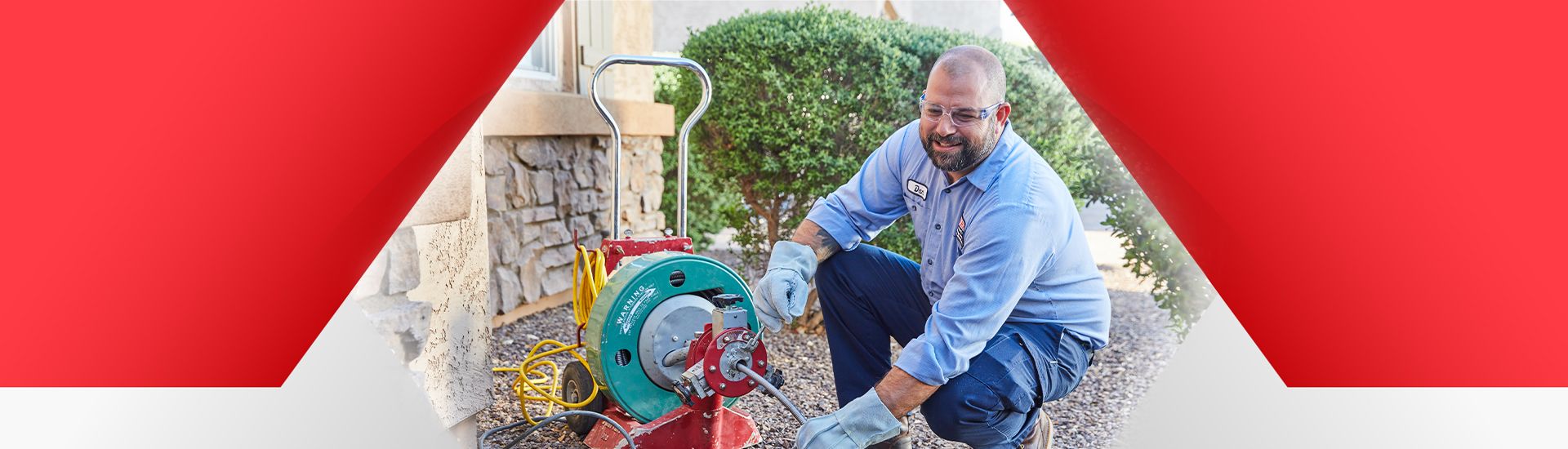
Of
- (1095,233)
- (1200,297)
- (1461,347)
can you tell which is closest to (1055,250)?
(1461,347)

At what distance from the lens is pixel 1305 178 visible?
209 cm

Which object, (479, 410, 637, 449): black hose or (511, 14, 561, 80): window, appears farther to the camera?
(511, 14, 561, 80): window

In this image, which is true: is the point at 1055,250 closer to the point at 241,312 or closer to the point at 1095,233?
the point at 241,312

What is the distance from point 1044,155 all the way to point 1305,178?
206 cm

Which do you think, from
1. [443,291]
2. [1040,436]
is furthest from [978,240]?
[443,291]

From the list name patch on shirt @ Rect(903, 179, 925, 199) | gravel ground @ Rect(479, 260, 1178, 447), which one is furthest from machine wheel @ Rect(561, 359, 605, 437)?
name patch on shirt @ Rect(903, 179, 925, 199)

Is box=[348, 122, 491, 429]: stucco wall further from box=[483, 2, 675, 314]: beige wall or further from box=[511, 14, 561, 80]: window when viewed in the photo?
box=[511, 14, 561, 80]: window

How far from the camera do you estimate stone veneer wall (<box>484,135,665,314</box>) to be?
4035mm

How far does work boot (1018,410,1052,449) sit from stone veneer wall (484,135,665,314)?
1.97 metres

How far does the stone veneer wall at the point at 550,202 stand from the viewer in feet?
13.2

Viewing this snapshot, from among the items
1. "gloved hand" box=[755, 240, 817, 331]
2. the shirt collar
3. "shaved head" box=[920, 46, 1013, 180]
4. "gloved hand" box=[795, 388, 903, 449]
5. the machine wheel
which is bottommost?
"gloved hand" box=[795, 388, 903, 449]

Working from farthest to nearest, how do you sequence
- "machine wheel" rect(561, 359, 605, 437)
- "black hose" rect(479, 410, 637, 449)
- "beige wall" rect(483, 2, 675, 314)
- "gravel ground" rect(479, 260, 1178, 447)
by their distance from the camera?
"beige wall" rect(483, 2, 675, 314), "gravel ground" rect(479, 260, 1178, 447), "machine wheel" rect(561, 359, 605, 437), "black hose" rect(479, 410, 637, 449)

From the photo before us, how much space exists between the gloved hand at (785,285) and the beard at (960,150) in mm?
439

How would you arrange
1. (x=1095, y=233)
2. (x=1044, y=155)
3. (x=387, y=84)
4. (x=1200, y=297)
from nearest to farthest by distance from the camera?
(x=387, y=84)
(x=1200, y=297)
(x=1044, y=155)
(x=1095, y=233)
